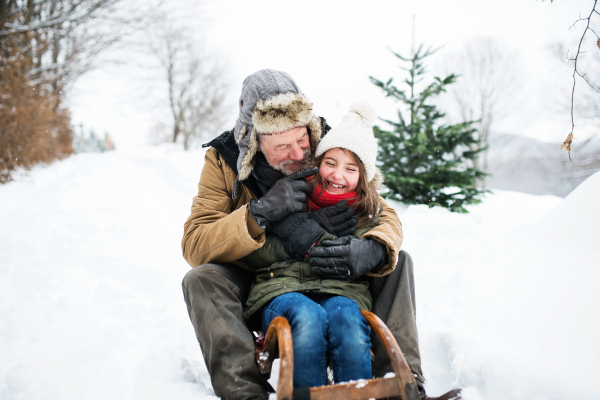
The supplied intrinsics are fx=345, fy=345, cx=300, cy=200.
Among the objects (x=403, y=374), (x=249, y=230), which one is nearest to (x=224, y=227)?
(x=249, y=230)

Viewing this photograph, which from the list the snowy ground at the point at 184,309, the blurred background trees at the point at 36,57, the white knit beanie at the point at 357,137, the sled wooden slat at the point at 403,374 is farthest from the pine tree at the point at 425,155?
the blurred background trees at the point at 36,57

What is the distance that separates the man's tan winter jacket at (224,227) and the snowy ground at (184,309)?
694mm

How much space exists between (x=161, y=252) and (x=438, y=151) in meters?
4.57

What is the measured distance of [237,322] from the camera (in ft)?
5.55

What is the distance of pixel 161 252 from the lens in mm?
4523

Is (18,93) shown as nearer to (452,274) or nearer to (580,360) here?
(452,274)

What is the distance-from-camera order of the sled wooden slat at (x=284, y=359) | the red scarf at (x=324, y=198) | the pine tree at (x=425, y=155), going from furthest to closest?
the pine tree at (x=425, y=155)
the red scarf at (x=324, y=198)
the sled wooden slat at (x=284, y=359)

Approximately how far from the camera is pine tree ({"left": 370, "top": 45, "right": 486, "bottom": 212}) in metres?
5.60

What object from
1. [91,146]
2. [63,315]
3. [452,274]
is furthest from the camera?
[91,146]

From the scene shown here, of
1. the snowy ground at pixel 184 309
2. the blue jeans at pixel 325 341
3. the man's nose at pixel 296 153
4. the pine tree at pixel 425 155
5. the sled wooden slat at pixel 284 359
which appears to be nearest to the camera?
the sled wooden slat at pixel 284 359

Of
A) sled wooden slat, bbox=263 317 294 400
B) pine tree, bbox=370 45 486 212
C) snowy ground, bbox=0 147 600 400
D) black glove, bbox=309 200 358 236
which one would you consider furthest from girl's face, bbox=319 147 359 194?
pine tree, bbox=370 45 486 212

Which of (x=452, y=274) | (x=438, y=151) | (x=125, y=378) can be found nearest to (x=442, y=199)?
(x=438, y=151)

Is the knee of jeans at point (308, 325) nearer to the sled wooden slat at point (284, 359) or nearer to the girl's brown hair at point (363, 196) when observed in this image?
the sled wooden slat at point (284, 359)

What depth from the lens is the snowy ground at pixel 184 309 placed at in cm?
193
